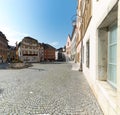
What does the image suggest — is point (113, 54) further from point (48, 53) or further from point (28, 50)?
point (48, 53)

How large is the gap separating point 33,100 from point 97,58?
101 inches

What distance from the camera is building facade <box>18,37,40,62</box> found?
4944 centimetres

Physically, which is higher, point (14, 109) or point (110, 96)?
point (110, 96)

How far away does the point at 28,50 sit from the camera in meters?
52.3

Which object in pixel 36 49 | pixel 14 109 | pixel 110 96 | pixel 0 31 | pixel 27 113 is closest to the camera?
pixel 110 96

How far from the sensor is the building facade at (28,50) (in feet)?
162

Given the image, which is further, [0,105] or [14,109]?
[0,105]

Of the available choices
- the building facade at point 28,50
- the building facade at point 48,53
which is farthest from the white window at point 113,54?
the building facade at point 48,53

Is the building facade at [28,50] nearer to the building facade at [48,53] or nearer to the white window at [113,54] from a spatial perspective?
the building facade at [48,53]

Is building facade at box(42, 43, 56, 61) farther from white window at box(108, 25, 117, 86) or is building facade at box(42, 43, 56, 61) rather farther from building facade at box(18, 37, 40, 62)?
white window at box(108, 25, 117, 86)

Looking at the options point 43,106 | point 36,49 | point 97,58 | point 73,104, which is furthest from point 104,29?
point 36,49

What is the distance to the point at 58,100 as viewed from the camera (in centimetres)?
430

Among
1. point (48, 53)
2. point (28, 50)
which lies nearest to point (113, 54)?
point (28, 50)

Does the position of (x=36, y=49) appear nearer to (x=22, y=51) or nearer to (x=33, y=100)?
(x=22, y=51)
